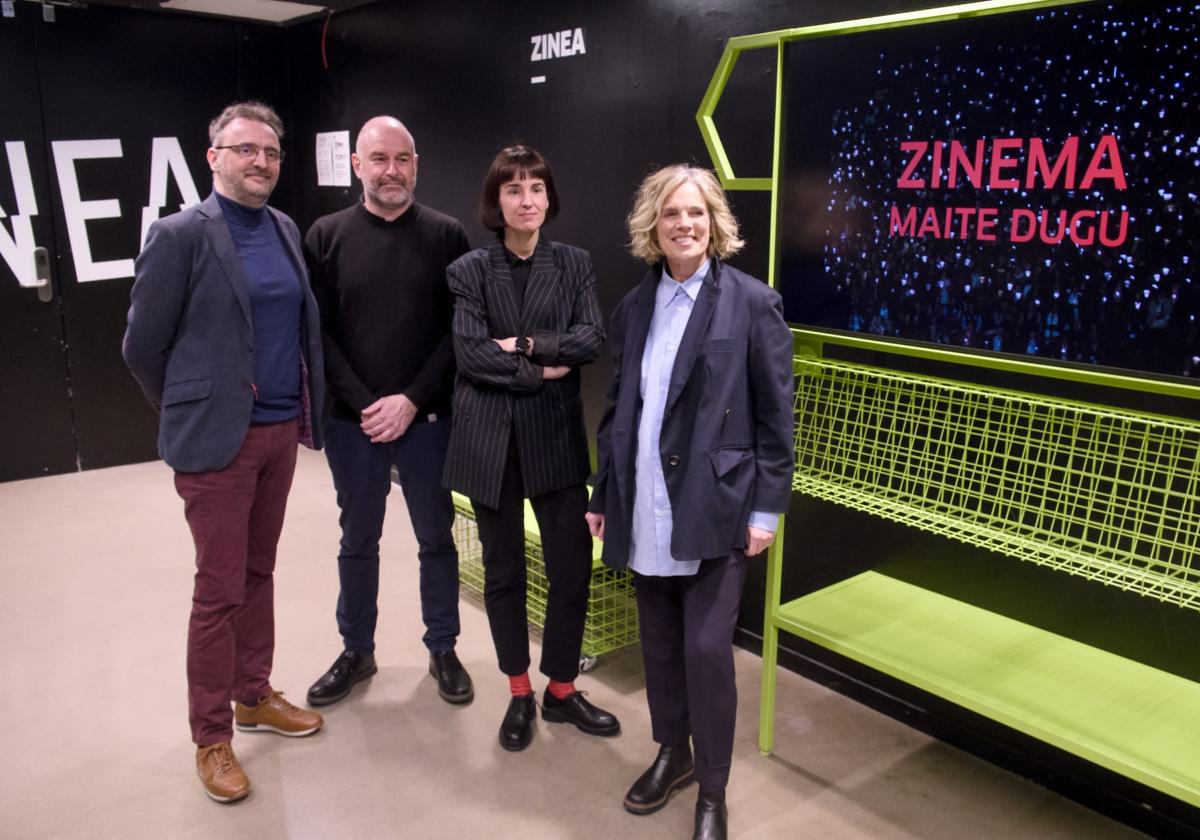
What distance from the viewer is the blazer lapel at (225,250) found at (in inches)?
96.5

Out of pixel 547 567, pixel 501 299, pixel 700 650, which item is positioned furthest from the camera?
pixel 547 567

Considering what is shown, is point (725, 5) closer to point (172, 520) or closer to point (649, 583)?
point (649, 583)

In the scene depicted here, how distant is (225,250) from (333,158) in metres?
3.42

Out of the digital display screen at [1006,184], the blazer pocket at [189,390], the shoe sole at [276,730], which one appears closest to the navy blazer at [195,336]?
the blazer pocket at [189,390]

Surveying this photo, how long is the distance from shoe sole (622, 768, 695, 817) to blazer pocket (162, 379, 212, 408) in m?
1.49

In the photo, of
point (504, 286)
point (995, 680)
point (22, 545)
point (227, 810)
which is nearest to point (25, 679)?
point (227, 810)

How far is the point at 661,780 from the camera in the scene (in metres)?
2.56

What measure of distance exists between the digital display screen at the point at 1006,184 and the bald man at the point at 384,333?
1.04m

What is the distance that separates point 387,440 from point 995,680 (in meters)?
1.74

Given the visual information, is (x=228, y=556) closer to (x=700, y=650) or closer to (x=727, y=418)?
(x=700, y=650)

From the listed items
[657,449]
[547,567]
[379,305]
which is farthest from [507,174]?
[547,567]

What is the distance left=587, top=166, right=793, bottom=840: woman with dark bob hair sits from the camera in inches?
87.7

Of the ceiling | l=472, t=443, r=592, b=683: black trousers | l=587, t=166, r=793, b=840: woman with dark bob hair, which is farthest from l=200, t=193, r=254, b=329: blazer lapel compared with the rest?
the ceiling

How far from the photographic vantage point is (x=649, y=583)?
2.42 metres
